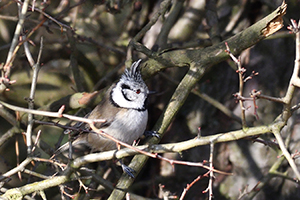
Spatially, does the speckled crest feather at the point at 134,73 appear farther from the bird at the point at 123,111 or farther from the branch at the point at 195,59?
the branch at the point at 195,59

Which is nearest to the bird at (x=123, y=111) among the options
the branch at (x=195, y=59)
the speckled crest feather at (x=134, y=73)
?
the speckled crest feather at (x=134, y=73)

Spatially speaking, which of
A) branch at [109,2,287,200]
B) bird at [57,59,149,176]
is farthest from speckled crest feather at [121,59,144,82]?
branch at [109,2,287,200]

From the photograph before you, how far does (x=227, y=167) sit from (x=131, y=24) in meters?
2.05

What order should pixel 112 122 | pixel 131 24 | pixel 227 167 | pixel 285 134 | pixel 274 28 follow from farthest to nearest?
pixel 131 24 → pixel 227 167 → pixel 285 134 → pixel 112 122 → pixel 274 28

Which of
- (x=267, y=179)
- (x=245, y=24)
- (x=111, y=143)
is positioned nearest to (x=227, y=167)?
(x=267, y=179)

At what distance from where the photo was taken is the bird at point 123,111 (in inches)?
119

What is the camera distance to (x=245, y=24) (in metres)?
3.82

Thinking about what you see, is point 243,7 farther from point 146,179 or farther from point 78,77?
point 146,179

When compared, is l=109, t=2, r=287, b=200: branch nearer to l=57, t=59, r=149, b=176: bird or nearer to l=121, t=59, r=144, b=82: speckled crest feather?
l=121, t=59, r=144, b=82: speckled crest feather

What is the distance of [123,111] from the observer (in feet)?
10.2

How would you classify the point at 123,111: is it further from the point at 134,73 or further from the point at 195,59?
the point at 195,59

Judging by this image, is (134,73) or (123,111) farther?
(123,111)

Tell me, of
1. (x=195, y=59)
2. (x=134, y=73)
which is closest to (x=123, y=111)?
(x=134, y=73)

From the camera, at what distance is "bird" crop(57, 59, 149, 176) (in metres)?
3.01
